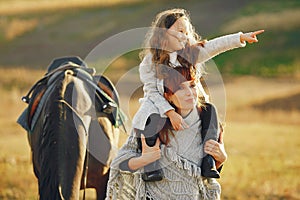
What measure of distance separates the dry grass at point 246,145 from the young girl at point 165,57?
5.04 meters

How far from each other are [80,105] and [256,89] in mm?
20200

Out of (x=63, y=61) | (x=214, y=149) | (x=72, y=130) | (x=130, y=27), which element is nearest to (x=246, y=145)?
(x=63, y=61)

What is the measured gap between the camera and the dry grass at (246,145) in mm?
11077

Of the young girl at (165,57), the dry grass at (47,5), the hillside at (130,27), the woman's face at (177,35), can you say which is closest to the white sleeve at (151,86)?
the young girl at (165,57)

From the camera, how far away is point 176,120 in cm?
503

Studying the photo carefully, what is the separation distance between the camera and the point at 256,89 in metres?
27.2

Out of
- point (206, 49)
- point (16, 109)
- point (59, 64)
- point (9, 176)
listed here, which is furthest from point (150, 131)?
point (16, 109)

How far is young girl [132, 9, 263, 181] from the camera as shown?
509cm

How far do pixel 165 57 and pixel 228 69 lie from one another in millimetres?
25943

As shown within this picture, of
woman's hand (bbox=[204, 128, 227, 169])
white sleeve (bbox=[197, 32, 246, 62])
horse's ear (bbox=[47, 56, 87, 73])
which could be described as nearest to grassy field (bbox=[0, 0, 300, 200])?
horse's ear (bbox=[47, 56, 87, 73])

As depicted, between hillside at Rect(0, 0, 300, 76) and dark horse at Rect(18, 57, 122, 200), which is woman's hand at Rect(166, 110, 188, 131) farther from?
hillside at Rect(0, 0, 300, 76)

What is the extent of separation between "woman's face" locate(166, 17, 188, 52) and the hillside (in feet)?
81.3

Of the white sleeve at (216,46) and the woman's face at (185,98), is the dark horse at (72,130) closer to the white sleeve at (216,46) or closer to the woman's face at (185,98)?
the woman's face at (185,98)

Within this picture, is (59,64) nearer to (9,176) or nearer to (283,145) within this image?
(9,176)
